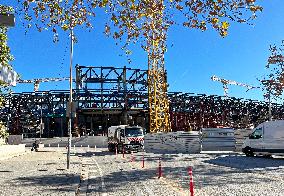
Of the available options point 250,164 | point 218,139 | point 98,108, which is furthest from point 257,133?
point 98,108

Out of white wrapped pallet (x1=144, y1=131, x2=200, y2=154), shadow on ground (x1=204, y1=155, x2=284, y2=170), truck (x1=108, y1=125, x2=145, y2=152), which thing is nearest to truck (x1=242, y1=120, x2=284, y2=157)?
shadow on ground (x1=204, y1=155, x2=284, y2=170)

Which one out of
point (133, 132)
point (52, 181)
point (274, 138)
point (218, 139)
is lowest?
point (52, 181)

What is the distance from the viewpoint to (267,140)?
28.5 meters

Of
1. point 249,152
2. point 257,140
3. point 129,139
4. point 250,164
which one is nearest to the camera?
point 250,164

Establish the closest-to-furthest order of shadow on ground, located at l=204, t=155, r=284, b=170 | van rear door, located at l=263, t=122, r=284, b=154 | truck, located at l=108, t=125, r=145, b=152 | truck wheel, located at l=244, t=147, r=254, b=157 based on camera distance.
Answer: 1. shadow on ground, located at l=204, t=155, r=284, b=170
2. van rear door, located at l=263, t=122, r=284, b=154
3. truck wheel, located at l=244, t=147, r=254, b=157
4. truck, located at l=108, t=125, r=145, b=152

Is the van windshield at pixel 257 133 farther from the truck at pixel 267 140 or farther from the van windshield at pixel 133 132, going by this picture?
the van windshield at pixel 133 132

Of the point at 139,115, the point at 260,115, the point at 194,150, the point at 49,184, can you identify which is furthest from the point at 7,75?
the point at 260,115

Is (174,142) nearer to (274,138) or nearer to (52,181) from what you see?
(274,138)

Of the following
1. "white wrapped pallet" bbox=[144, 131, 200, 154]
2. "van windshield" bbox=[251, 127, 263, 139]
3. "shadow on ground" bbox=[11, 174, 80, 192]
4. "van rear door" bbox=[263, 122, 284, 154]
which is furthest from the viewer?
"white wrapped pallet" bbox=[144, 131, 200, 154]

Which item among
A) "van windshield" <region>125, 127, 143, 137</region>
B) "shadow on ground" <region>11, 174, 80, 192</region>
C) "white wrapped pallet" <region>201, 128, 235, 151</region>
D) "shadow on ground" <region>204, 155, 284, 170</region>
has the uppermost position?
"van windshield" <region>125, 127, 143, 137</region>

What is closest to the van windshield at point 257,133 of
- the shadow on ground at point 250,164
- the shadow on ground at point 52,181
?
the shadow on ground at point 250,164

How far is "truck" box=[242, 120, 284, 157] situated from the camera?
27.6 m

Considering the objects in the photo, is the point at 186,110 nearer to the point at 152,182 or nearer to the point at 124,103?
the point at 124,103

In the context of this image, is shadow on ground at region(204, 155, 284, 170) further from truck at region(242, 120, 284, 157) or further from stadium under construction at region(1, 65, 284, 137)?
stadium under construction at region(1, 65, 284, 137)
